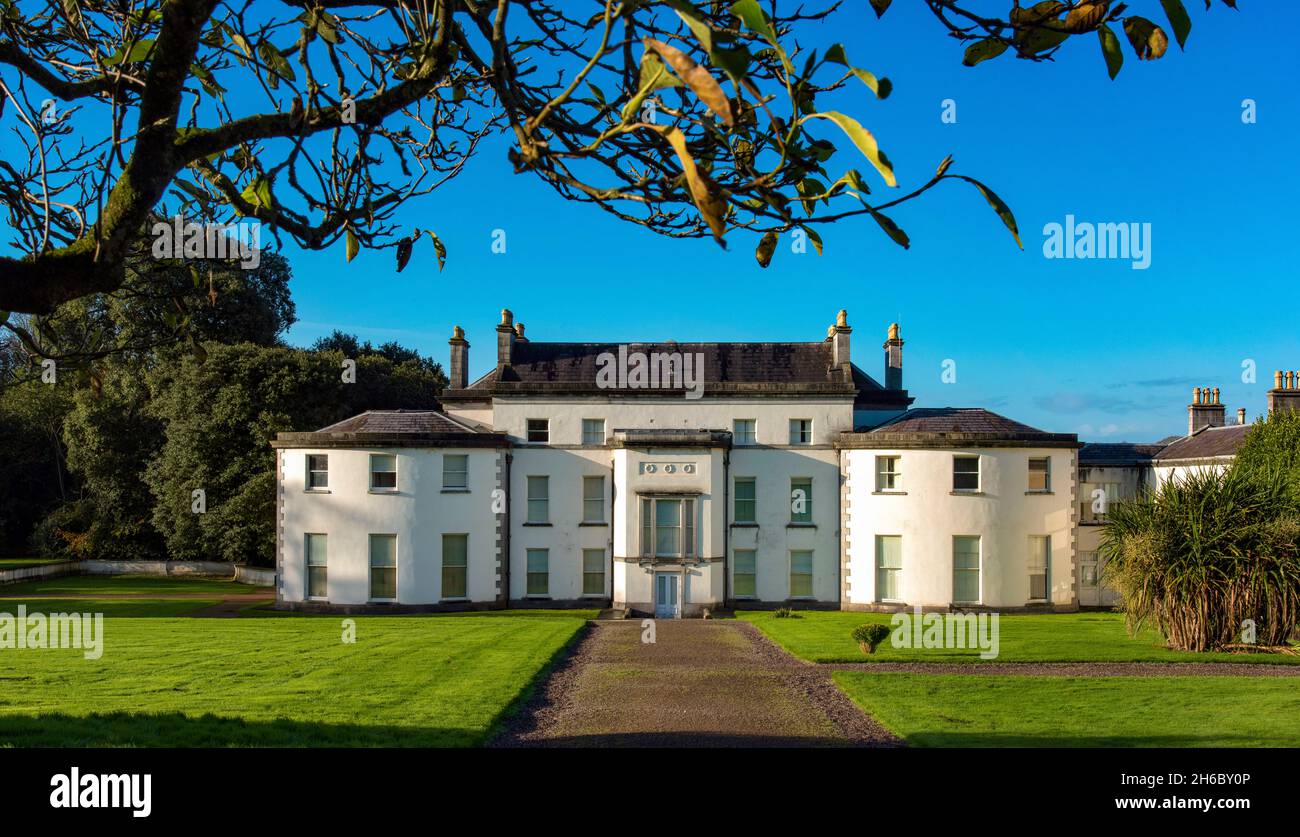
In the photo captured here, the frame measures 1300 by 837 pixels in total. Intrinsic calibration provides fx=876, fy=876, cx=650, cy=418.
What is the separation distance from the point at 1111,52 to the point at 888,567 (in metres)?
29.3

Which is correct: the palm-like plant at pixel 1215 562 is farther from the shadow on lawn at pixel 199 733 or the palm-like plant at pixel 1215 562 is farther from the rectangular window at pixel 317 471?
the rectangular window at pixel 317 471

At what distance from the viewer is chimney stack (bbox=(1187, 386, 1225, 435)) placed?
37.2m

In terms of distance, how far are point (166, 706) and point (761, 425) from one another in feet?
74.5

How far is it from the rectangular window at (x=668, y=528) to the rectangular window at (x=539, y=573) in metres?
4.11

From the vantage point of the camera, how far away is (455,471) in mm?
30797

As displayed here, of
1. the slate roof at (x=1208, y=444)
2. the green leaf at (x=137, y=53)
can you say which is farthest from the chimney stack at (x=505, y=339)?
the green leaf at (x=137, y=53)

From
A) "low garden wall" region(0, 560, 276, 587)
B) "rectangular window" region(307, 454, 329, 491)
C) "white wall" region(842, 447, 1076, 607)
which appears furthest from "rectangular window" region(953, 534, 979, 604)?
"low garden wall" region(0, 560, 276, 587)


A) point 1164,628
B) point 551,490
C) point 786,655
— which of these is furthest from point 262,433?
point 1164,628

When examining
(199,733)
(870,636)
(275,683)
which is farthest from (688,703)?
(199,733)

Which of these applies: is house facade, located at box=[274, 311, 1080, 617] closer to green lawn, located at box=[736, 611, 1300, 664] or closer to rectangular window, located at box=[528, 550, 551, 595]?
rectangular window, located at box=[528, 550, 551, 595]

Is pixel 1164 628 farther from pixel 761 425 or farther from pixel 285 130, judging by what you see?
pixel 285 130

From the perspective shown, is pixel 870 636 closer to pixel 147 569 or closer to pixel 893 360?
pixel 893 360

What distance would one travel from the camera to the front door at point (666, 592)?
97.9 feet
